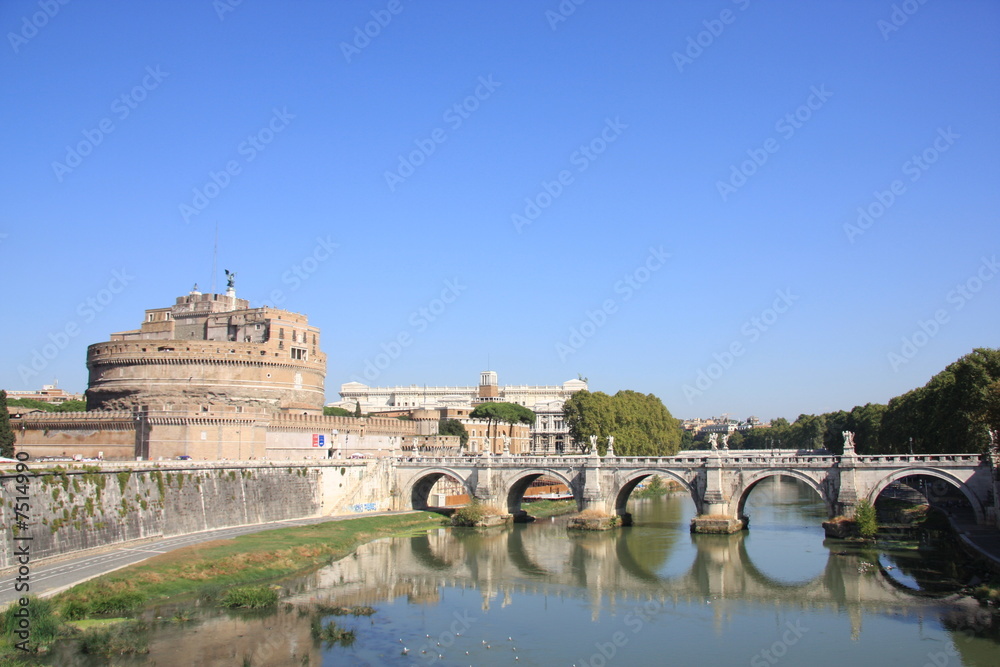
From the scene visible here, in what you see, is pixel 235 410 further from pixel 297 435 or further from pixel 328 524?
pixel 328 524

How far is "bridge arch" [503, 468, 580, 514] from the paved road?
21.1 m

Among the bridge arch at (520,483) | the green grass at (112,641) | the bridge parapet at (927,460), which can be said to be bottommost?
the green grass at (112,641)

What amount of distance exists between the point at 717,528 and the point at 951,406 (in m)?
17.1

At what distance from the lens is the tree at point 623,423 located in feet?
252

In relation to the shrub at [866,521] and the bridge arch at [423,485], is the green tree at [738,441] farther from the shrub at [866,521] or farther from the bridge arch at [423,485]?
the shrub at [866,521]

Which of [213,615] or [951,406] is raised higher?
[951,406]

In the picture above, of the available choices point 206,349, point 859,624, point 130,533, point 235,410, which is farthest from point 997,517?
point 206,349

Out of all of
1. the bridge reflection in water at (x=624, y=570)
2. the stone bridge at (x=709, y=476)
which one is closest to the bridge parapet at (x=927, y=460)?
the stone bridge at (x=709, y=476)

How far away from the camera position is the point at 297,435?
66.6 meters

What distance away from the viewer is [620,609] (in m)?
35.2

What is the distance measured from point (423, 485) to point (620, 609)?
34870mm

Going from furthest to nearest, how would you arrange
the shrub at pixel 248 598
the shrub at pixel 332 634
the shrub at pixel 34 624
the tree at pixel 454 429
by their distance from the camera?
the tree at pixel 454 429 → the shrub at pixel 248 598 → the shrub at pixel 332 634 → the shrub at pixel 34 624

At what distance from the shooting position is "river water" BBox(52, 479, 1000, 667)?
92.0 ft

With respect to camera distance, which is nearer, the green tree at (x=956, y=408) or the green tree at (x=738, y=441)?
the green tree at (x=956, y=408)
